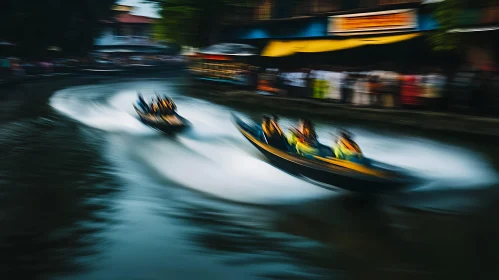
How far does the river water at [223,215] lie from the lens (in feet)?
21.9

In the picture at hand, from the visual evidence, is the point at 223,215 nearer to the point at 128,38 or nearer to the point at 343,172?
the point at 343,172

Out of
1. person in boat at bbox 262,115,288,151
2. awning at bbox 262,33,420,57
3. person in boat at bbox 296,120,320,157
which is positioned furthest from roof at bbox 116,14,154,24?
person in boat at bbox 296,120,320,157

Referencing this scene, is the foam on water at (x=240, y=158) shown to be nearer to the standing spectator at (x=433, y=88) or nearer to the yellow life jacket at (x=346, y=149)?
the yellow life jacket at (x=346, y=149)

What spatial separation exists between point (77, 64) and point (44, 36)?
321 centimetres

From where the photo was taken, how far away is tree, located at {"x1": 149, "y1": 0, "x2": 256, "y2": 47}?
3050 centimetres

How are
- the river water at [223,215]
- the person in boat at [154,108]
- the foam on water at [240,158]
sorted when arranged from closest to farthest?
the river water at [223,215] < the foam on water at [240,158] < the person in boat at [154,108]

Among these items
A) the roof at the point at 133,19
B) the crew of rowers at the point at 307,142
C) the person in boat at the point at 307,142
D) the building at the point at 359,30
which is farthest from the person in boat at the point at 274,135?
the roof at the point at 133,19

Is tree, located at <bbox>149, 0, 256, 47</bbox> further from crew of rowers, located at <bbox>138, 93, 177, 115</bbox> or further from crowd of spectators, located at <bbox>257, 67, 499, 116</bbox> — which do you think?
crew of rowers, located at <bbox>138, 93, 177, 115</bbox>

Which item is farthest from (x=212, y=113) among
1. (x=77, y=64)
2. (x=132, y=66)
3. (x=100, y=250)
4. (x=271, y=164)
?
(x=132, y=66)

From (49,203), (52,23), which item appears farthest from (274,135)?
(52,23)

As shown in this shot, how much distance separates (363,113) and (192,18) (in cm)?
1560

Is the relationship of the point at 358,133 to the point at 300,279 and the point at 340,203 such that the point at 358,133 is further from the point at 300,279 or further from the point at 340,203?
the point at 300,279

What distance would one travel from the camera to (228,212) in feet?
28.4

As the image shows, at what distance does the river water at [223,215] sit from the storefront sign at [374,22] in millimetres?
7717
